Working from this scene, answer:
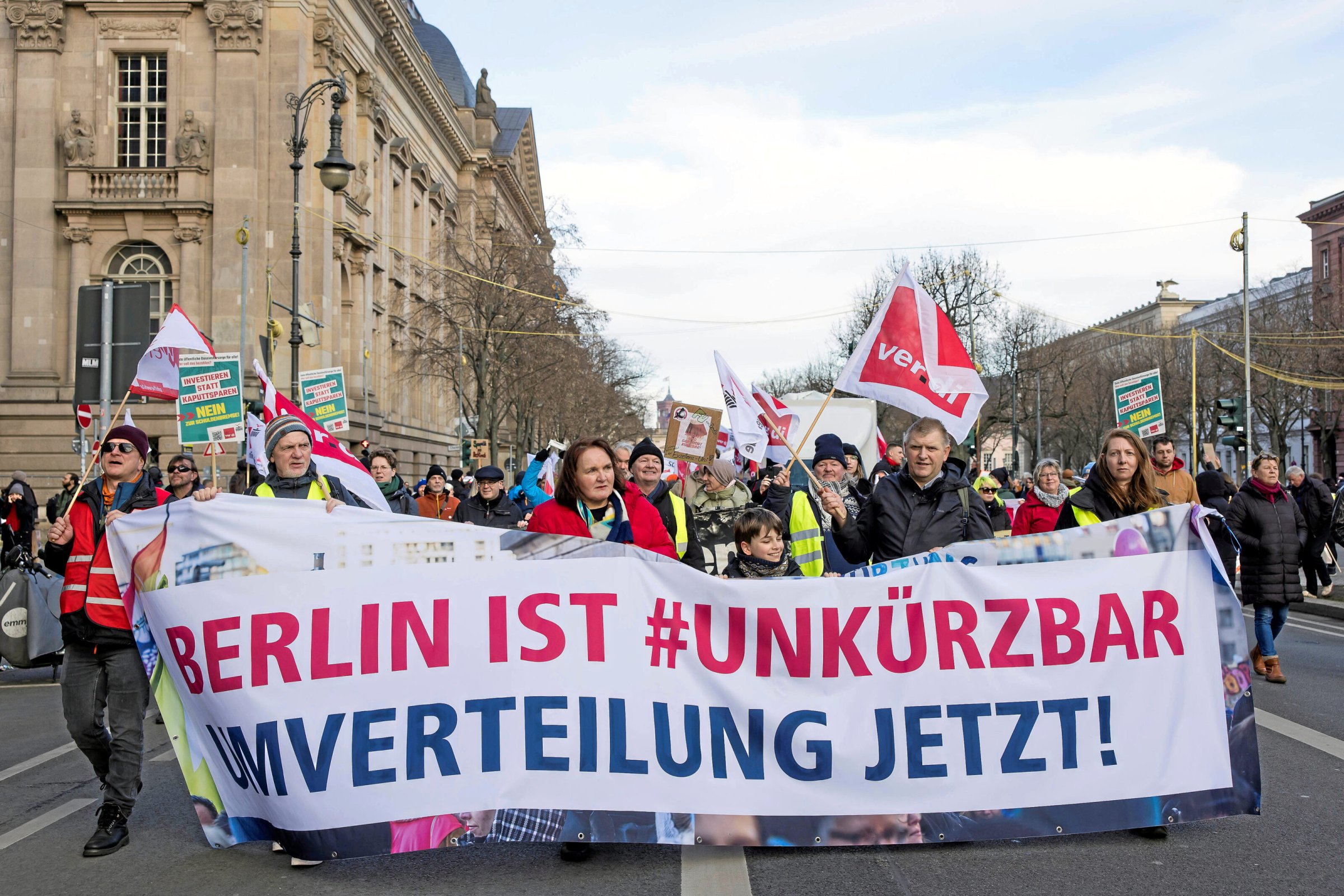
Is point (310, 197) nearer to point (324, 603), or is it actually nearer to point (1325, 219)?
point (324, 603)

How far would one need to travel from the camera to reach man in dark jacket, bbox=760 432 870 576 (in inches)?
256

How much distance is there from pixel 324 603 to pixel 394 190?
49.5 m

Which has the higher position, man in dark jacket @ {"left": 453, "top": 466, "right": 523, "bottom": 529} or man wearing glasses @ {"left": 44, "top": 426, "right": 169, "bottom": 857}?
man in dark jacket @ {"left": 453, "top": 466, "right": 523, "bottom": 529}

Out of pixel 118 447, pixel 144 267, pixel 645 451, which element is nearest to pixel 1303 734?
pixel 645 451

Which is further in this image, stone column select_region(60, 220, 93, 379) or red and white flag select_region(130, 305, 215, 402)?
stone column select_region(60, 220, 93, 379)

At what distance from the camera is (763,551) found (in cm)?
612

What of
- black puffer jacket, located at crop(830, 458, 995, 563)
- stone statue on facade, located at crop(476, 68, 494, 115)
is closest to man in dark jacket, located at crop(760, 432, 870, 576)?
black puffer jacket, located at crop(830, 458, 995, 563)

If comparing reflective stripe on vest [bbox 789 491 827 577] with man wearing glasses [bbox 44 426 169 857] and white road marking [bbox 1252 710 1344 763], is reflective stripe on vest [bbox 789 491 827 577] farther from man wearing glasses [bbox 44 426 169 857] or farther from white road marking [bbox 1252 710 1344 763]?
man wearing glasses [bbox 44 426 169 857]

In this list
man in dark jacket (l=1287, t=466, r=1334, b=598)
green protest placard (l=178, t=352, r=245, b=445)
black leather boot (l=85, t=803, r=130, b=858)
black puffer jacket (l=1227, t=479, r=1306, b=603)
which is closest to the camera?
black leather boot (l=85, t=803, r=130, b=858)

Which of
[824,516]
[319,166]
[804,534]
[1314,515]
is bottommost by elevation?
[1314,515]

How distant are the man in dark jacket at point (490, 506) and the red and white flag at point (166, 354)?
271 centimetres

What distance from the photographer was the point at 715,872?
511 centimetres

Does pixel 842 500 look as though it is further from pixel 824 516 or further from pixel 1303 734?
pixel 1303 734

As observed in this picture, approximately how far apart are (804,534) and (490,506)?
175 inches
